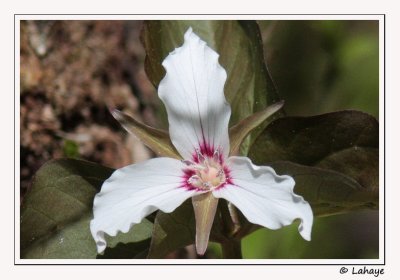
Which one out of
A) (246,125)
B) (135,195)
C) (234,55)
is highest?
(234,55)

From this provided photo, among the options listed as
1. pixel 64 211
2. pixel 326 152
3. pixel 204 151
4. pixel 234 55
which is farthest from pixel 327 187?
pixel 64 211

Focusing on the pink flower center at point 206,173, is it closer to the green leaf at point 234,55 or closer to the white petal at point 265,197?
the white petal at point 265,197

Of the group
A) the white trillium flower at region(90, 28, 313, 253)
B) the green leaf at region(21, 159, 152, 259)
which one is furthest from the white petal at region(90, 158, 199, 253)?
the green leaf at region(21, 159, 152, 259)

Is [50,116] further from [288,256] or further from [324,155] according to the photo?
[324,155]

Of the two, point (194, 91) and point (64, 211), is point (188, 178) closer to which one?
point (194, 91)

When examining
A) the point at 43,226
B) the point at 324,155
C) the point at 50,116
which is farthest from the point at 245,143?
the point at 50,116

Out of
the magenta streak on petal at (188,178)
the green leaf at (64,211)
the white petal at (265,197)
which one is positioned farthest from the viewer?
the green leaf at (64,211)

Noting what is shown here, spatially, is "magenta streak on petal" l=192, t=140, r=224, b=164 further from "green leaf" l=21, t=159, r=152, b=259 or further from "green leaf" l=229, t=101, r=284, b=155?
"green leaf" l=21, t=159, r=152, b=259

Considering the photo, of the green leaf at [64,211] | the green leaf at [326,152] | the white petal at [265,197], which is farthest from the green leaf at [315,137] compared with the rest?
the green leaf at [64,211]
